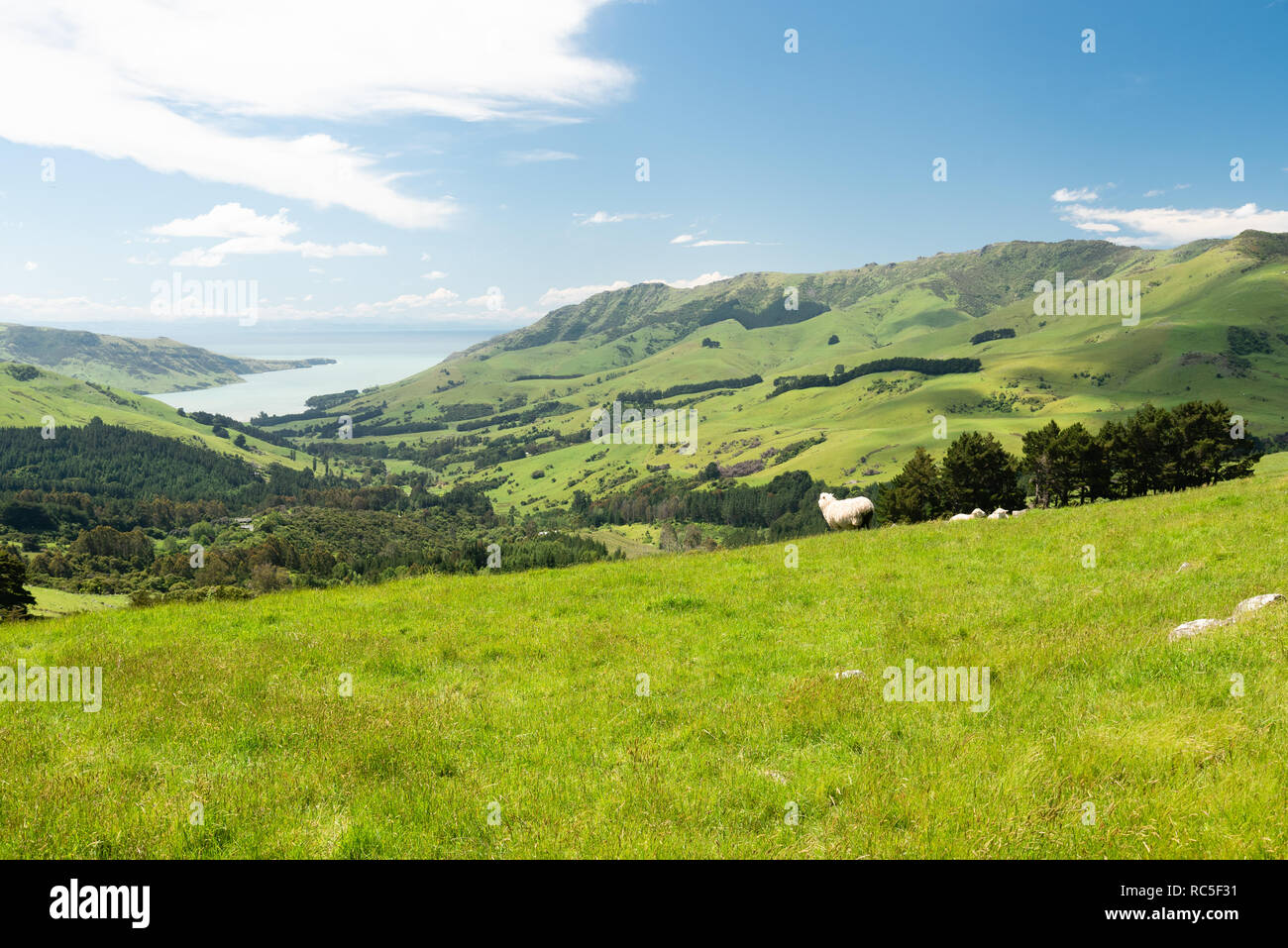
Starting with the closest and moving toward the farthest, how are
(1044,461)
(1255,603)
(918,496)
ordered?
(1255,603), (1044,461), (918,496)

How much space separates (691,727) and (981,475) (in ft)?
240

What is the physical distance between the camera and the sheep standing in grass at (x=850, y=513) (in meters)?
36.5

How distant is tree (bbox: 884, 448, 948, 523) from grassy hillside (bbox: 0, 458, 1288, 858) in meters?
56.6

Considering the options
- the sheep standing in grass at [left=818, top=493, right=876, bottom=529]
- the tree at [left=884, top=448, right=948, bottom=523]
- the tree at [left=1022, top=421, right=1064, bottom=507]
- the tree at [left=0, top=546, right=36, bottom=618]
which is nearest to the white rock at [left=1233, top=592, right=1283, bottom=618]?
the sheep standing in grass at [left=818, top=493, right=876, bottom=529]

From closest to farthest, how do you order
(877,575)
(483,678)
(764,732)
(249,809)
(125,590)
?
1. (249,809)
2. (764,732)
3. (483,678)
4. (877,575)
5. (125,590)

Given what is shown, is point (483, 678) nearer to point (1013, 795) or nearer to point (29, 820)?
point (29, 820)

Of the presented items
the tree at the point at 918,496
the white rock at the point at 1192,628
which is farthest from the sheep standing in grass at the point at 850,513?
the tree at the point at 918,496

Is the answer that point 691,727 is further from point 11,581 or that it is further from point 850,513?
point 11,581

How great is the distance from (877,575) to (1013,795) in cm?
1297

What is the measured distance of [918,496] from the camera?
73.8 meters

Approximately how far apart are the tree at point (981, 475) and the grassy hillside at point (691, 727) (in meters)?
57.5

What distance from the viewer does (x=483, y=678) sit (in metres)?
12.6

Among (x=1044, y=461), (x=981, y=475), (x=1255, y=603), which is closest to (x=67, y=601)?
(x=981, y=475)
